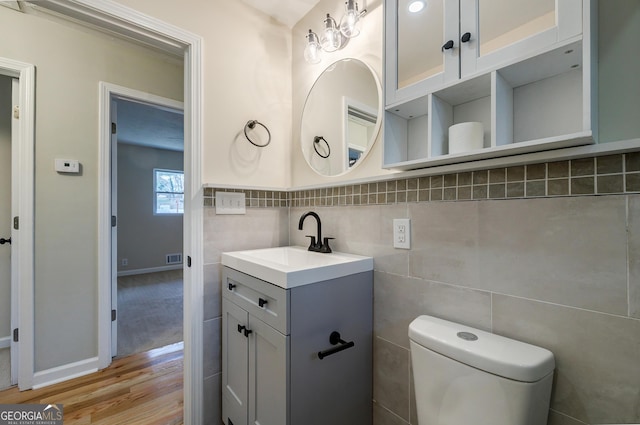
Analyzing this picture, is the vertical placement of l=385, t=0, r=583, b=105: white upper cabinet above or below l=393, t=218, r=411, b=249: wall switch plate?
above

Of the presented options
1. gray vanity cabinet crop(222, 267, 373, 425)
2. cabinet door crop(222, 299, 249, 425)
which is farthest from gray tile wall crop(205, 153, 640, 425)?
cabinet door crop(222, 299, 249, 425)

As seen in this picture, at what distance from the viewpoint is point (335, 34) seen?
1.38 meters

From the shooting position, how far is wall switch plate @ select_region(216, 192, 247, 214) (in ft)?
4.68

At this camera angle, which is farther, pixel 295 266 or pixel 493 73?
pixel 295 266

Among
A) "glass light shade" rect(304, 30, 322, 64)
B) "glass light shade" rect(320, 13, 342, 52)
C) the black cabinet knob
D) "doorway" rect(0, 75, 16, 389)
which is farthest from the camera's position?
"doorway" rect(0, 75, 16, 389)

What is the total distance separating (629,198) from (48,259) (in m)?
2.85

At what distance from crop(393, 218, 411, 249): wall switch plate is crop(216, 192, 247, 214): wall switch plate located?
858 millimetres

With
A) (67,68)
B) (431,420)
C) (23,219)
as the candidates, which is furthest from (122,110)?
(431,420)

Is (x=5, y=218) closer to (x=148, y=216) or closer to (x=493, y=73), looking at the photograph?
(x=148, y=216)

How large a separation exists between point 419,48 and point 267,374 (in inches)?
52.4

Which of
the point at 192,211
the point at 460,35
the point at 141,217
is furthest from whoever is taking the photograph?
the point at 141,217

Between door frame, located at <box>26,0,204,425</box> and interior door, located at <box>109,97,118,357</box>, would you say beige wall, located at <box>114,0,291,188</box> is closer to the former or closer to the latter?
door frame, located at <box>26,0,204,425</box>

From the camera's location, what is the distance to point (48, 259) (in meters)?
1.80

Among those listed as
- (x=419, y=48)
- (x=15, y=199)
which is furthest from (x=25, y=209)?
(x=419, y=48)
